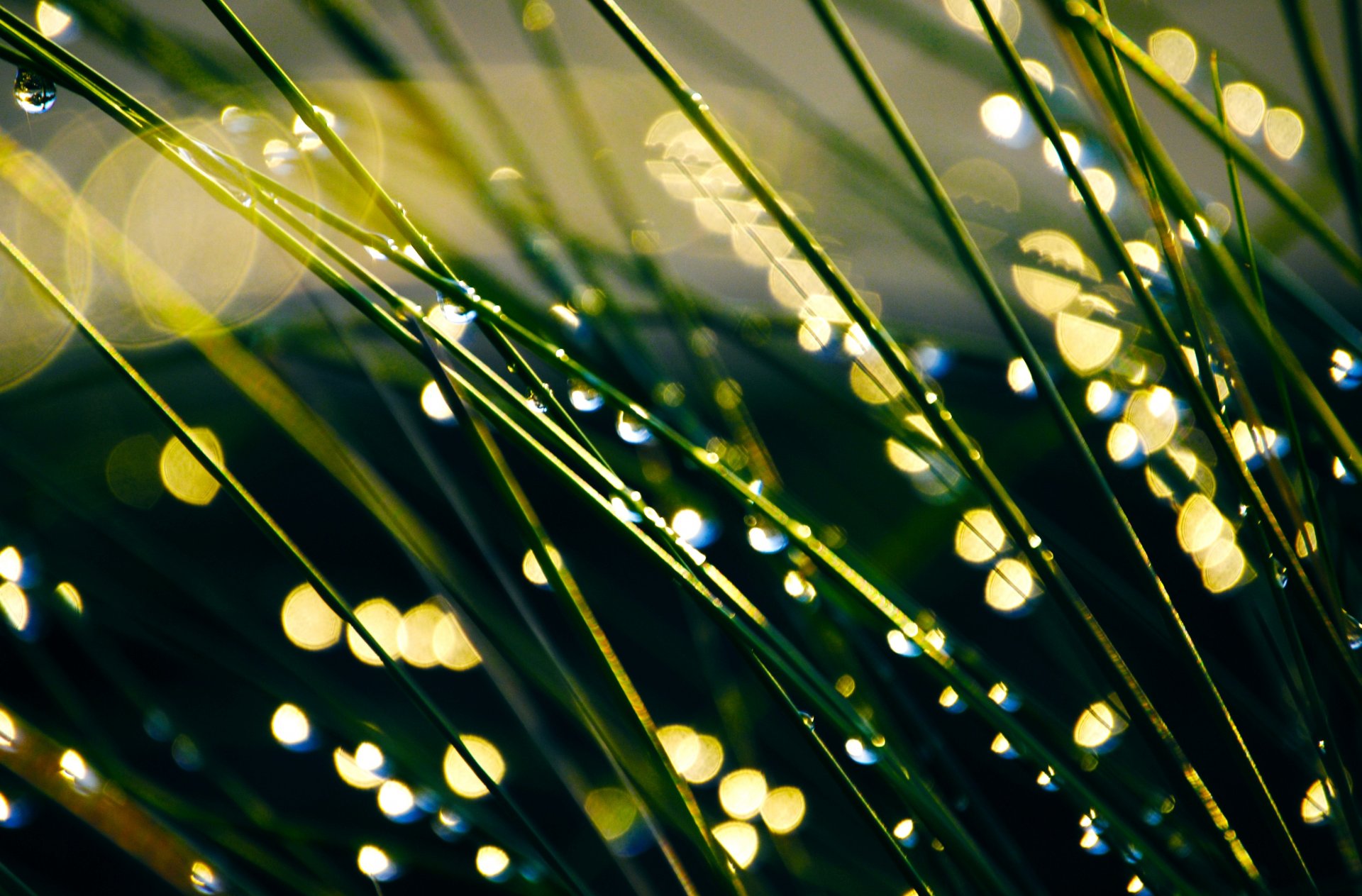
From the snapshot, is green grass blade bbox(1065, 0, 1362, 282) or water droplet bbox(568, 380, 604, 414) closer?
green grass blade bbox(1065, 0, 1362, 282)

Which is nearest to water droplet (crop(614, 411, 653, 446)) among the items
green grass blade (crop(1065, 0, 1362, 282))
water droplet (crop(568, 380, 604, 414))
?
water droplet (crop(568, 380, 604, 414))

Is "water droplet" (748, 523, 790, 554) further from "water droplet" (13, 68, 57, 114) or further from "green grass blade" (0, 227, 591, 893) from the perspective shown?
"water droplet" (13, 68, 57, 114)

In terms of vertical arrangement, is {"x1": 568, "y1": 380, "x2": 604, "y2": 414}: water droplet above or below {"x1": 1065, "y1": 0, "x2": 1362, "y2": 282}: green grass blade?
above

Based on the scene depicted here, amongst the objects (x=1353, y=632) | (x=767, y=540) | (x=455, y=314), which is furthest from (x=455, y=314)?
(x=1353, y=632)

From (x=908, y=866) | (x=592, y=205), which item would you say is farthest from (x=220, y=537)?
(x=908, y=866)

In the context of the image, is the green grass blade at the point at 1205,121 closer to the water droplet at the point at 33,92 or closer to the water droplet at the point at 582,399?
the water droplet at the point at 582,399

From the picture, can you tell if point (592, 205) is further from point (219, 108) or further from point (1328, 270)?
point (1328, 270)

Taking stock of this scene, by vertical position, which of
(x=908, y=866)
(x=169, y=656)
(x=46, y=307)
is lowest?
(x=908, y=866)
